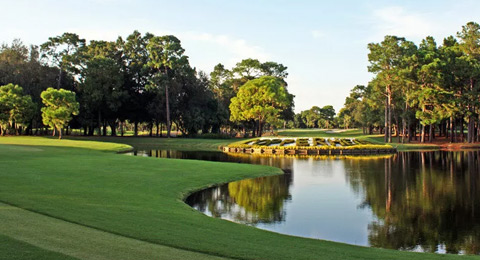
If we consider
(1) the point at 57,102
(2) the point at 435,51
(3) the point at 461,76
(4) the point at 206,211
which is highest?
(2) the point at 435,51

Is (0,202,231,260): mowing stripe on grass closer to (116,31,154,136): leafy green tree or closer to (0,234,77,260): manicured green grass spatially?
(0,234,77,260): manicured green grass

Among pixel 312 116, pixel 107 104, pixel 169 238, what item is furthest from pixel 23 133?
pixel 312 116

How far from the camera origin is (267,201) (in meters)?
20.1

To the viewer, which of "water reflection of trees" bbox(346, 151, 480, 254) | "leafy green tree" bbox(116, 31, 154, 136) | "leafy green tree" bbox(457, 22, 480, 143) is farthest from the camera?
"leafy green tree" bbox(116, 31, 154, 136)

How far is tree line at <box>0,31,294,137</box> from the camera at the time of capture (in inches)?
3098

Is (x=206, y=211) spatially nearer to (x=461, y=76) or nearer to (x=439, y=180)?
(x=439, y=180)

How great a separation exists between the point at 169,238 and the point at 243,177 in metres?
17.4

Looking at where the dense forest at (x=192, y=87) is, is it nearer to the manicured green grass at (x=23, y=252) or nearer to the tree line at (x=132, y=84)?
the tree line at (x=132, y=84)

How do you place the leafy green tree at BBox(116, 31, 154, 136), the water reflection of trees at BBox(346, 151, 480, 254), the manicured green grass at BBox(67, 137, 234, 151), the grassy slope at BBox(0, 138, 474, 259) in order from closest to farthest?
the grassy slope at BBox(0, 138, 474, 259)
the water reflection of trees at BBox(346, 151, 480, 254)
the manicured green grass at BBox(67, 137, 234, 151)
the leafy green tree at BBox(116, 31, 154, 136)

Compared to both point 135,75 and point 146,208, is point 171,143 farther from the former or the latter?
point 146,208

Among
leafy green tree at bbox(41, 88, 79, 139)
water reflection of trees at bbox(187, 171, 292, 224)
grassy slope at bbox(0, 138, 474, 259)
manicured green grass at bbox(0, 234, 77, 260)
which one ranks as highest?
leafy green tree at bbox(41, 88, 79, 139)

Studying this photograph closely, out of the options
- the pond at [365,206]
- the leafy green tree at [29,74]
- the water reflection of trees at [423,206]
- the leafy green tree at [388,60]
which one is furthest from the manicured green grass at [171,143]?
the water reflection of trees at [423,206]

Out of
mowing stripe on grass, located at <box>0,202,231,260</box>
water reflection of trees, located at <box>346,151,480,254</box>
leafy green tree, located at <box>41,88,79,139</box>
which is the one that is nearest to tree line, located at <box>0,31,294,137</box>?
leafy green tree, located at <box>41,88,79,139</box>

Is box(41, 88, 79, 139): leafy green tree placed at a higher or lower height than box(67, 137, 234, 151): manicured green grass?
higher
